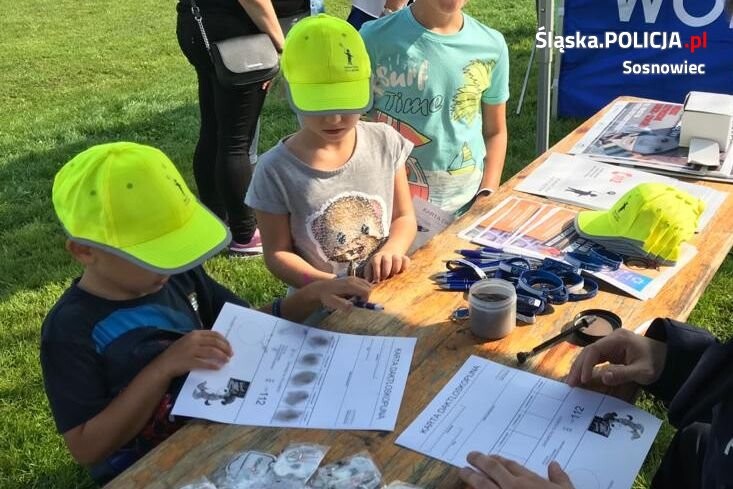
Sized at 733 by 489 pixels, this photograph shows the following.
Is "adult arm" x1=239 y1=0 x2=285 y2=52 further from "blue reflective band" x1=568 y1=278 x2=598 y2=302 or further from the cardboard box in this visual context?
"blue reflective band" x1=568 y1=278 x2=598 y2=302

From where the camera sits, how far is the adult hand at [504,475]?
4.02 ft

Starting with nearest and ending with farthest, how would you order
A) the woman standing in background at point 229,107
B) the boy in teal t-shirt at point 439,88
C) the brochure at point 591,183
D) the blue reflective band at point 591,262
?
the blue reflective band at point 591,262 → the brochure at point 591,183 → the boy in teal t-shirt at point 439,88 → the woman standing in background at point 229,107

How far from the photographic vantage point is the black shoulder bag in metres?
3.20

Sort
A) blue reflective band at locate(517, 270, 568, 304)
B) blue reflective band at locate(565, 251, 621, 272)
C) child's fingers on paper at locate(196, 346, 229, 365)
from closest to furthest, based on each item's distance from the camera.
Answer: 1. child's fingers on paper at locate(196, 346, 229, 365)
2. blue reflective band at locate(517, 270, 568, 304)
3. blue reflective band at locate(565, 251, 621, 272)

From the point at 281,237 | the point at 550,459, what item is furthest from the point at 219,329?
the point at 550,459

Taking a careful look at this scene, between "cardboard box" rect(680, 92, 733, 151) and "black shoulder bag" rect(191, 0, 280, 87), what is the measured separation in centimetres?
A: 171

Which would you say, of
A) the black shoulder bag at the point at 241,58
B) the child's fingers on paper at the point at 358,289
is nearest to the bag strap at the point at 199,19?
the black shoulder bag at the point at 241,58

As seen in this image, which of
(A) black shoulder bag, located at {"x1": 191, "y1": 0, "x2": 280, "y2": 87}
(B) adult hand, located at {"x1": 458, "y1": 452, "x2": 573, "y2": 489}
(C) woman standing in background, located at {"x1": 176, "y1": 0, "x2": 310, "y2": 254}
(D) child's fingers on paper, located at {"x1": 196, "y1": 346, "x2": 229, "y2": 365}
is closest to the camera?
(B) adult hand, located at {"x1": 458, "y1": 452, "x2": 573, "y2": 489}

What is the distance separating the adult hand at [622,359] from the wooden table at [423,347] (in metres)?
0.07

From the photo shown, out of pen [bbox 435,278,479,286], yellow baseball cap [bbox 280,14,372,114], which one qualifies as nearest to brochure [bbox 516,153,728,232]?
pen [bbox 435,278,479,286]

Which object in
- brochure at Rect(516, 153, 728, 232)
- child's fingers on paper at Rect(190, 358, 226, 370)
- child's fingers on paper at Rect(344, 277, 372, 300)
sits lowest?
brochure at Rect(516, 153, 728, 232)

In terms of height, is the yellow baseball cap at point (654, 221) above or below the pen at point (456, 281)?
above

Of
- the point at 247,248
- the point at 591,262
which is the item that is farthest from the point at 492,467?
the point at 247,248

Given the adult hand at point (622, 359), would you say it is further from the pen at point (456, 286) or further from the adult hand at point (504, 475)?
the pen at point (456, 286)
